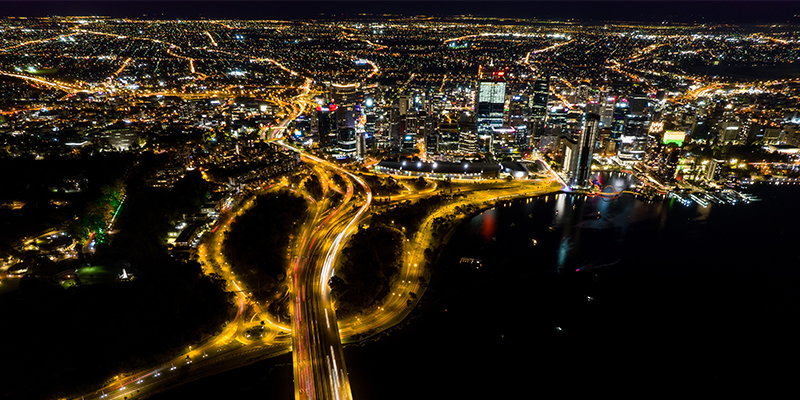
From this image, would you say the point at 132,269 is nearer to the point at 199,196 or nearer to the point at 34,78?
the point at 199,196

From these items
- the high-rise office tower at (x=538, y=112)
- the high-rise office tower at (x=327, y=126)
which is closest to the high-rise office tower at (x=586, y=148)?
→ the high-rise office tower at (x=538, y=112)

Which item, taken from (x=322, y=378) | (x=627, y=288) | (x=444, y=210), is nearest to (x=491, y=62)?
(x=444, y=210)

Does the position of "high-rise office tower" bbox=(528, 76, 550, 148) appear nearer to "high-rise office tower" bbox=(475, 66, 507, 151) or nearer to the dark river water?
"high-rise office tower" bbox=(475, 66, 507, 151)

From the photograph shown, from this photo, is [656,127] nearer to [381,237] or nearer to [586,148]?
[586,148]

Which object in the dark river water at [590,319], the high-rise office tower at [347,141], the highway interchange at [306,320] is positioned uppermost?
the high-rise office tower at [347,141]

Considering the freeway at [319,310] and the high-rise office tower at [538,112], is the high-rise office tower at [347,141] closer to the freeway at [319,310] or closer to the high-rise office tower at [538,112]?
the freeway at [319,310]
